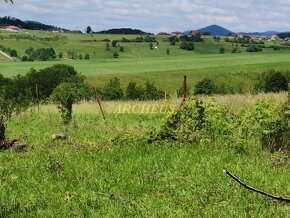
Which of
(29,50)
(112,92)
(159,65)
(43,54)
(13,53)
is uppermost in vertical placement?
(29,50)

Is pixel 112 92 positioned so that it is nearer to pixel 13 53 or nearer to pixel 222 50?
pixel 13 53

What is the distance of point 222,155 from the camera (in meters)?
9.75

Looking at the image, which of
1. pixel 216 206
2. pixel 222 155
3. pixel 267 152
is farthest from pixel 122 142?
pixel 216 206

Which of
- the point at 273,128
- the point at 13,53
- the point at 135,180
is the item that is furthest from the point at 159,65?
the point at 135,180

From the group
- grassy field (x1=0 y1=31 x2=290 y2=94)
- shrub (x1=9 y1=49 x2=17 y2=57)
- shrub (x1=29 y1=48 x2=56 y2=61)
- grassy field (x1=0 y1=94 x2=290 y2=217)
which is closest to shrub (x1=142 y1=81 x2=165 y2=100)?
grassy field (x1=0 y1=31 x2=290 y2=94)

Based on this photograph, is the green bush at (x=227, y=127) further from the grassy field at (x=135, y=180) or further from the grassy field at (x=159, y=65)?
the grassy field at (x=159, y=65)

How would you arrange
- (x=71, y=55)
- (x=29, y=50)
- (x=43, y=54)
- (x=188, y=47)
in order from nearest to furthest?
1. (x=43, y=54)
2. (x=71, y=55)
3. (x=29, y=50)
4. (x=188, y=47)

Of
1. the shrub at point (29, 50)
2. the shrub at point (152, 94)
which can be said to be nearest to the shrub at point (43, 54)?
the shrub at point (29, 50)

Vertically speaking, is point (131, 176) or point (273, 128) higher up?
point (273, 128)

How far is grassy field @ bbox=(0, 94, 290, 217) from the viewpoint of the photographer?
6477mm

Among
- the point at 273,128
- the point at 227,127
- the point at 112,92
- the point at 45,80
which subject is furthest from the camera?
the point at 112,92

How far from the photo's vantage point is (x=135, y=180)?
7.97 m

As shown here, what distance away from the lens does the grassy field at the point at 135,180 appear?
255 inches

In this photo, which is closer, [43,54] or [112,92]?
[112,92]
